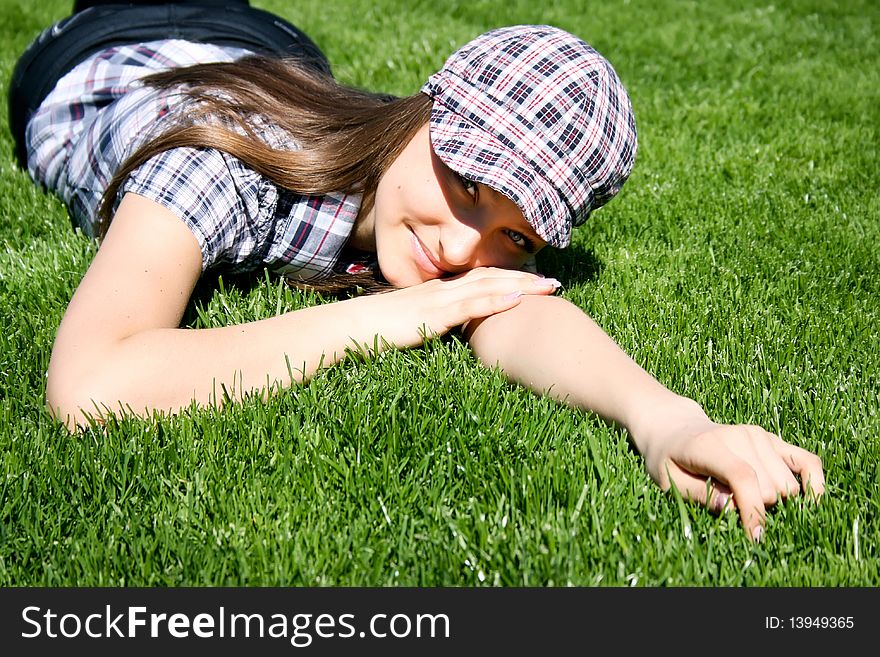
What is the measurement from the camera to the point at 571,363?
2.57 m

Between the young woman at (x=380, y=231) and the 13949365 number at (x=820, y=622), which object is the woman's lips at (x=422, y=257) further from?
the 13949365 number at (x=820, y=622)

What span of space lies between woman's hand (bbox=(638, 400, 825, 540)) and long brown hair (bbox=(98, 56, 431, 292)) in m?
1.34

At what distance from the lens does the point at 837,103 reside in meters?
5.78

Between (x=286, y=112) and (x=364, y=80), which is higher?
(x=286, y=112)

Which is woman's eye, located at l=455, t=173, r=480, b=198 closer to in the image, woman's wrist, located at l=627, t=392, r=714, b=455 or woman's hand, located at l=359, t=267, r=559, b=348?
woman's hand, located at l=359, t=267, r=559, b=348

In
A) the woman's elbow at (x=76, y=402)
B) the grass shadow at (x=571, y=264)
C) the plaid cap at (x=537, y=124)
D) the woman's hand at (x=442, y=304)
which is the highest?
the plaid cap at (x=537, y=124)

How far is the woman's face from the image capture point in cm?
282

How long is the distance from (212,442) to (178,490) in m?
Result: 0.19

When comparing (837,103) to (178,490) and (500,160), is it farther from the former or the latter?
(178,490)

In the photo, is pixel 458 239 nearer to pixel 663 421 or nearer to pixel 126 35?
pixel 663 421

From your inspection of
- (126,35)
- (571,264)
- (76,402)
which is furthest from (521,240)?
(126,35)

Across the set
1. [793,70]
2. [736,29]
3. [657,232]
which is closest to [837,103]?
[793,70]

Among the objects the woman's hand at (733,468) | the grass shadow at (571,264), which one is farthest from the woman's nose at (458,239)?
the woman's hand at (733,468)

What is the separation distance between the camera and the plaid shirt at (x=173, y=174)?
113 inches
